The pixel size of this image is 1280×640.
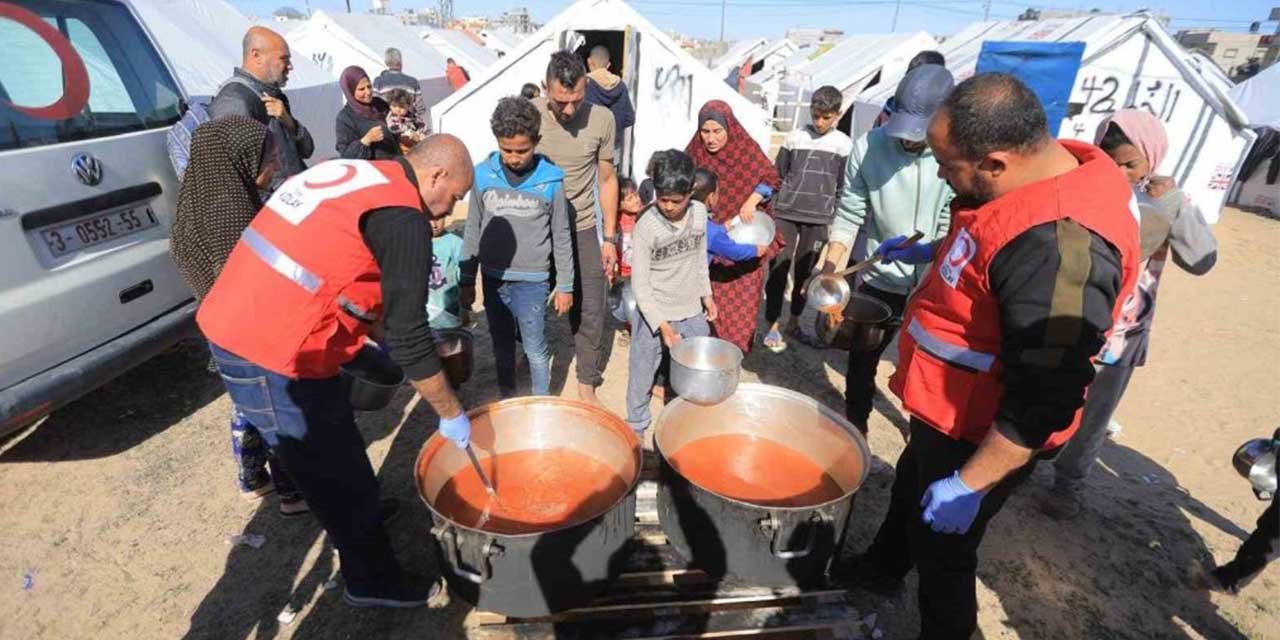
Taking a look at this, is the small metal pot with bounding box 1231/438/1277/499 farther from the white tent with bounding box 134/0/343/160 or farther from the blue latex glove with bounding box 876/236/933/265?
the white tent with bounding box 134/0/343/160

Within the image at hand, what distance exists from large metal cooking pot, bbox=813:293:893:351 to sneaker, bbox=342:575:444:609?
2.32 meters

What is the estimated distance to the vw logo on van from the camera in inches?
110

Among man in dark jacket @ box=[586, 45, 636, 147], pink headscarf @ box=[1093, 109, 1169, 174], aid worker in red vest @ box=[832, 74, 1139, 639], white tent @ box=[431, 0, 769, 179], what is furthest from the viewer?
white tent @ box=[431, 0, 769, 179]

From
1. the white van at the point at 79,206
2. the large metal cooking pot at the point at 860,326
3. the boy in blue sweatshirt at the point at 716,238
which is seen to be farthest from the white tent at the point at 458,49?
the large metal cooking pot at the point at 860,326

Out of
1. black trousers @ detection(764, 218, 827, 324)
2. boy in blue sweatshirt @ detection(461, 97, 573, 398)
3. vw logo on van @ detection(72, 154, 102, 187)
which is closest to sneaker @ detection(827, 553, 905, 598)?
boy in blue sweatshirt @ detection(461, 97, 573, 398)

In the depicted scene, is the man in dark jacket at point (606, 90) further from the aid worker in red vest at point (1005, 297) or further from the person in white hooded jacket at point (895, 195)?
the aid worker in red vest at point (1005, 297)

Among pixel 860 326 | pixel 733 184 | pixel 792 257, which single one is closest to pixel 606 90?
pixel 733 184

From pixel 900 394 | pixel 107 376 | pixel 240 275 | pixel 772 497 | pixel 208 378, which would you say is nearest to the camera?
pixel 240 275

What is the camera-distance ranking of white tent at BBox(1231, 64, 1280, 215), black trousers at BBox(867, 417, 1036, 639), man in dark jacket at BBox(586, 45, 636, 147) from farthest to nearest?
white tent at BBox(1231, 64, 1280, 215)
man in dark jacket at BBox(586, 45, 636, 147)
black trousers at BBox(867, 417, 1036, 639)

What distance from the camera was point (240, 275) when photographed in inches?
76.9

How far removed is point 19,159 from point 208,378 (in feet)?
6.78

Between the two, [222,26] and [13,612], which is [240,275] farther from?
[222,26]

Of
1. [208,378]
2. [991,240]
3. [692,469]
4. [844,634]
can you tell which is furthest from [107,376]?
[991,240]

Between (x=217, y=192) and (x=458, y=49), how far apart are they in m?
21.3
